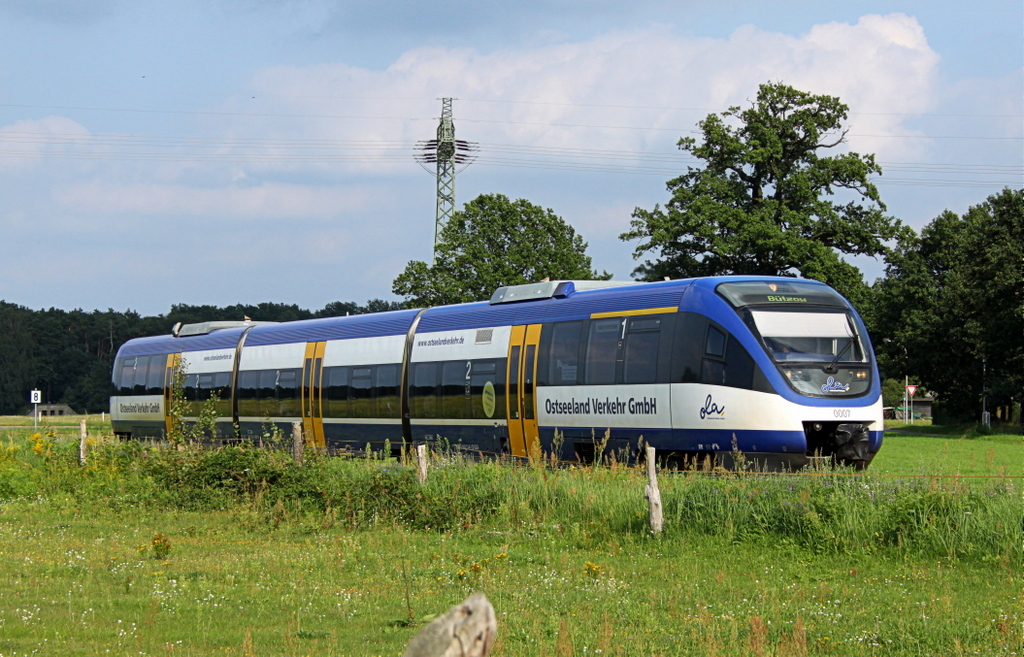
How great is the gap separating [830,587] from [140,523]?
11217 millimetres

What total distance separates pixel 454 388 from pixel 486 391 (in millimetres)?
1260

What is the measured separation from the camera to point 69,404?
141 m

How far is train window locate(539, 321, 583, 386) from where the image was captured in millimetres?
22812

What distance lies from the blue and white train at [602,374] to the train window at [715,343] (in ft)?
0.07

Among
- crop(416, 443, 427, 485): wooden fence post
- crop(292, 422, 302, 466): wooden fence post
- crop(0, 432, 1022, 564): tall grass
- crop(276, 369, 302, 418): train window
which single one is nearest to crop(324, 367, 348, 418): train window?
crop(276, 369, 302, 418): train window

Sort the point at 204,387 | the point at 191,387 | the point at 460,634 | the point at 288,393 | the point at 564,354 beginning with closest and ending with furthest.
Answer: the point at 460,634 < the point at 564,354 < the point at 288,393 < the point at 204,387 < the point at 191,387

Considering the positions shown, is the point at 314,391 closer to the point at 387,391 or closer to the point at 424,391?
the point at 387,391

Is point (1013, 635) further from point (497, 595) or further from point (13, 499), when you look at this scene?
point (13, 499)

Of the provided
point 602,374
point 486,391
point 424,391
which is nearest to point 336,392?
point 424,391

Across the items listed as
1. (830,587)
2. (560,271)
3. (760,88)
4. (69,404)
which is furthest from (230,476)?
(69,404)

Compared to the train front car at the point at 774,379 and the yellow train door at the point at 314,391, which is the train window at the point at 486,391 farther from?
the yellow train door at the point at 314,391

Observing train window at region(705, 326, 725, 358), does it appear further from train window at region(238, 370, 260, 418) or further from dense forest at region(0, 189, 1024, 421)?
dense forest at region(0, 189, 1024, 421)

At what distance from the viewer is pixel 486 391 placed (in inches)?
988

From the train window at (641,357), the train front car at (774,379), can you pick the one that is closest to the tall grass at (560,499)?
the train front car at (774,379)
